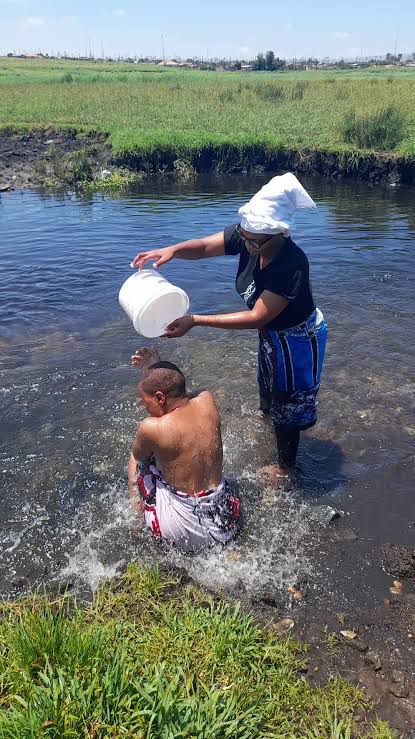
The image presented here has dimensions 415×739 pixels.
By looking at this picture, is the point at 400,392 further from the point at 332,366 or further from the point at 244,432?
the point at 244,432

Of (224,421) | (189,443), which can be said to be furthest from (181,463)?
(224,421)

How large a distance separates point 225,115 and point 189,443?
2453 centimetres

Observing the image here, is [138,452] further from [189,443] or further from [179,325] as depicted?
[179,325]

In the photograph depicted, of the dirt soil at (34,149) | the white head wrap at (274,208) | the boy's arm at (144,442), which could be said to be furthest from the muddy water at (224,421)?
the dirt soil at (34,149)

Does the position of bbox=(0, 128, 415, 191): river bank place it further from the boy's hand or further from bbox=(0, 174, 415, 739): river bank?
the boy's hand

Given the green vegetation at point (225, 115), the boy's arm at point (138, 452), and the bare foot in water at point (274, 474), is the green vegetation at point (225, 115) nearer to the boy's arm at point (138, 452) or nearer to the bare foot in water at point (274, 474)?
the bare foot in water at point (274, 474)

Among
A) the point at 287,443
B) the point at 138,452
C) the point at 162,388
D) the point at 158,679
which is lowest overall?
the point at 287,443

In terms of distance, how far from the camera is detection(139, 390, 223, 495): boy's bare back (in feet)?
11.6

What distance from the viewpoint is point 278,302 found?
357cm

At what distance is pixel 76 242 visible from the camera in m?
12.0

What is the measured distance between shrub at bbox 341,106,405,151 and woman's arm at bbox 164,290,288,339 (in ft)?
57.3

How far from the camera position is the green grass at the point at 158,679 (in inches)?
88.9

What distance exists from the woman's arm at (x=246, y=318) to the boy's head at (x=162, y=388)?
255mm

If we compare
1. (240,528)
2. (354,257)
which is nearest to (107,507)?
(240,528)
